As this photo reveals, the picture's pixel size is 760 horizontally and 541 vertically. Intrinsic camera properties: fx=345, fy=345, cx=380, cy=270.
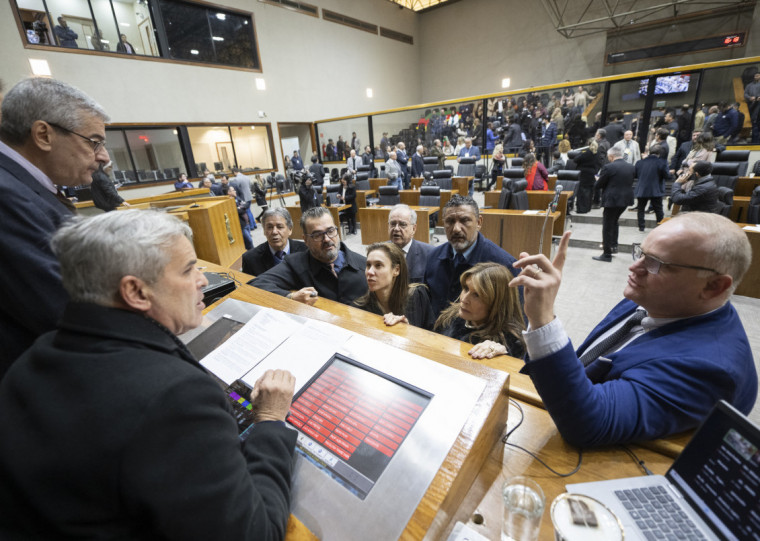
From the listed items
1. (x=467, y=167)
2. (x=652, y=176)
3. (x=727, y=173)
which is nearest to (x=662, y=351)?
(x=652, y=176)

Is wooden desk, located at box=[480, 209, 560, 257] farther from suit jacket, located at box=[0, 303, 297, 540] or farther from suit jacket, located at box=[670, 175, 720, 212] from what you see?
suit jacket, located at box=[0, 303, 297, 540]

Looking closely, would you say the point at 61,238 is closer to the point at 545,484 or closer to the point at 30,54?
the point at 545,484

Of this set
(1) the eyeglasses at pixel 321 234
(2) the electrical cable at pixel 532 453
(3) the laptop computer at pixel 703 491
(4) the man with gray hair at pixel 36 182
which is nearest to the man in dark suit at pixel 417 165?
(1) the eyeglasses at pixel 321 234

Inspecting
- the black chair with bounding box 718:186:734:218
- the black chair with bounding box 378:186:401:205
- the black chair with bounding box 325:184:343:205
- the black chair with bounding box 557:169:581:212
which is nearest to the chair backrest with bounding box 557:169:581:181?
the black chair with bounding box 557:169:581:212

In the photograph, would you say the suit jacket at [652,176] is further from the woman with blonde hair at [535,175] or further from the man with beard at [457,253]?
the man with beard at [457,253]

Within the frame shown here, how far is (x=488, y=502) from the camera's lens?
2.67ft

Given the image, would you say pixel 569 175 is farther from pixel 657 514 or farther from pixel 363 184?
pixel 657 514

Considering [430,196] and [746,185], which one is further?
[430,196]

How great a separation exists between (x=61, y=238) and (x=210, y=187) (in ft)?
27.9

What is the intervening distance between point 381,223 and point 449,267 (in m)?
3.67

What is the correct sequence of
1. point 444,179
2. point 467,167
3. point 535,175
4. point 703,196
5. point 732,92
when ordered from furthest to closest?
point 467,167 < point 444,179 < point 732,92 < point 535,175 < point 703,196

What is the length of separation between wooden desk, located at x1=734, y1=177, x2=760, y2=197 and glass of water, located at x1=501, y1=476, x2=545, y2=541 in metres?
7.35

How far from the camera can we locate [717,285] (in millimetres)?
1027

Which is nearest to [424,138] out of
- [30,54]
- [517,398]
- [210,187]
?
[210,187]
